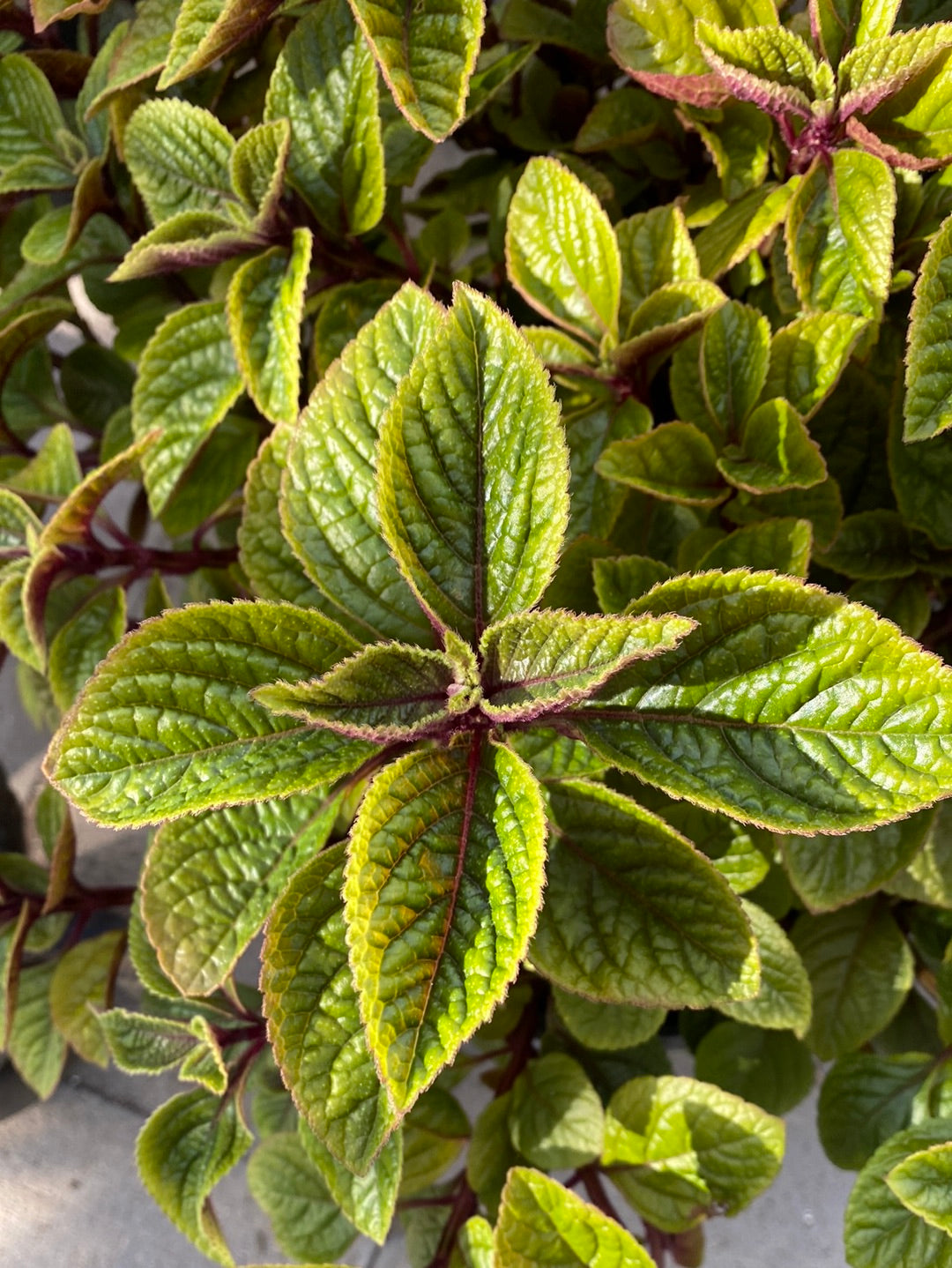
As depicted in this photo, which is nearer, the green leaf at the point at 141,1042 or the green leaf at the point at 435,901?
the green leaf at the point at 435,901

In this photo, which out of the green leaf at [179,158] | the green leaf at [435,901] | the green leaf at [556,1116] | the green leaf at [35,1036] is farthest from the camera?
the green leaf at [35,1036]

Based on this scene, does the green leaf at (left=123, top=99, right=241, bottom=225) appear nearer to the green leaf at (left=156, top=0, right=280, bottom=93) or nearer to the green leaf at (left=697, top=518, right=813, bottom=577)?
the green leaf at (left=156, top=0, right=280, bottom=93)

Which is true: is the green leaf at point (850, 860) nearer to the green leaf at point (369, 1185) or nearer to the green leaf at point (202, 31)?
the green leaf at point (369, 1185)

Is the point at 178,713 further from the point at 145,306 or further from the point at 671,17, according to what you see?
the point at 145,306

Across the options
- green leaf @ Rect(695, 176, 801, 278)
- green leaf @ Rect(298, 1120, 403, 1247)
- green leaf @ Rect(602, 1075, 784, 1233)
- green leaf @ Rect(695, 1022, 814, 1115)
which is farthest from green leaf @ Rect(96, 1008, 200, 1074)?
green leaf @ Rect(695, 176, 801, 278)

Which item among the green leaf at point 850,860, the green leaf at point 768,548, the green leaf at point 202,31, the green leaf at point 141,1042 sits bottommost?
the green leaf at point 141,1042

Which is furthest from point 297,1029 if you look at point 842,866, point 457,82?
point 457,82

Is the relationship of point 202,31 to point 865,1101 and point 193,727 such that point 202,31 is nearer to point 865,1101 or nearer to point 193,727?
point 193,727

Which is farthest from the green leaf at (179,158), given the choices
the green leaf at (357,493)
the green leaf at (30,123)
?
the green leaf at (357,493)

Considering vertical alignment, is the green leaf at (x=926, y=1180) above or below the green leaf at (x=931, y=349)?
below

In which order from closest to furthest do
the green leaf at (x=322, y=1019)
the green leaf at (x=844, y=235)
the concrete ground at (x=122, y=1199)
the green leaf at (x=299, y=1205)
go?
1. the green leaf at (x=322, y=1019)
2. the green leaf at (x=844, y=235)
3. the green leaf at (x=299, y=1205)
4. the concrete ground at (x=122, y=1199)
